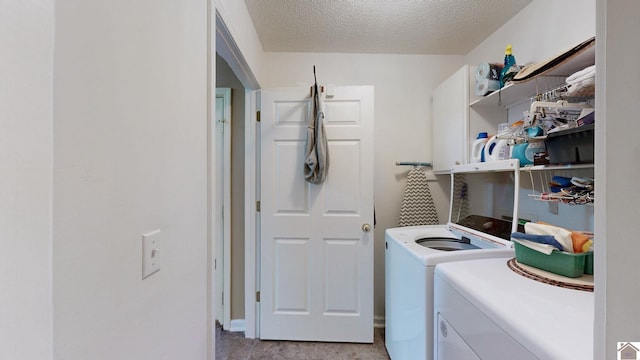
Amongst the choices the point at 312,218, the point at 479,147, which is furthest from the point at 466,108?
the point at 312,218

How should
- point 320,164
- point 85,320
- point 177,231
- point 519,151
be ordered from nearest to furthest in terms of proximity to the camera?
1. point 85,320
2. point 177,231
3. point 519,151
4. point 320,164

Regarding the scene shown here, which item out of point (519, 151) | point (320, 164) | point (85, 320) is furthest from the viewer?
point (320, 164)

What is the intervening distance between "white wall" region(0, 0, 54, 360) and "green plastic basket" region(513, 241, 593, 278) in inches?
53.8

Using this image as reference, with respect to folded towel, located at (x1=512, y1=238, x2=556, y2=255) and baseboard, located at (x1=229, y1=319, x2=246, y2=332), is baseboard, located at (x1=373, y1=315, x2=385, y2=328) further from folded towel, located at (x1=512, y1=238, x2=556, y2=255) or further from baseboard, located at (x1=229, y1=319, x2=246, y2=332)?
folded towel, located at (x1=512, y1=238, x2=556, y2=255)

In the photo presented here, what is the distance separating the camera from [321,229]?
2.09 meters

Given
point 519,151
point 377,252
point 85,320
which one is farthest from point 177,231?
point 377,252

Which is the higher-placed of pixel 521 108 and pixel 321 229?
pixel 521 108

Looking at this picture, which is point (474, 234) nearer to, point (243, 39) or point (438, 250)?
point (438, 250)

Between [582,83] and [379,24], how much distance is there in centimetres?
131

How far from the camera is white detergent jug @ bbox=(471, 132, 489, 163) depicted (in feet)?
5.61

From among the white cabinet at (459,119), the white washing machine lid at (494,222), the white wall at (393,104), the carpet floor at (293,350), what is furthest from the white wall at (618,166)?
the white wall at (393,104)

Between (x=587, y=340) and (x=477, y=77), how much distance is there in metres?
1.64

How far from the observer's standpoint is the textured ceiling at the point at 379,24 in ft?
5.65

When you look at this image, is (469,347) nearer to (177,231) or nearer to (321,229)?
(177,231)
